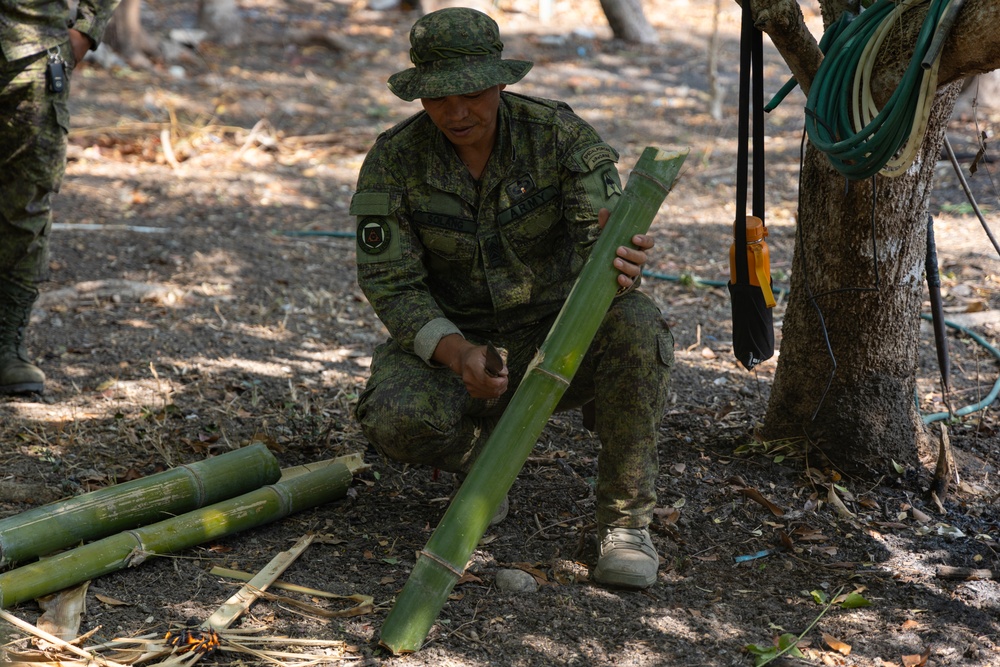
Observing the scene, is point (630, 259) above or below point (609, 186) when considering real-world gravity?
below

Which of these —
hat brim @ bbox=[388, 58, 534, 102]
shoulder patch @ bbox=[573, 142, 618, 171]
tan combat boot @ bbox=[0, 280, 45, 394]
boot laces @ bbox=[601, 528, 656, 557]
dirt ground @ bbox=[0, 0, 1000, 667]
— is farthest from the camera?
tan combat boot @ bbox=[0, 280, 45, 394]

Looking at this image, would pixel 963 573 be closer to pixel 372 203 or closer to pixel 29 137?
pixel 372 203

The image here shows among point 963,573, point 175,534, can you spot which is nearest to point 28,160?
point 175,534

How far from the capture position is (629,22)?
493 inches

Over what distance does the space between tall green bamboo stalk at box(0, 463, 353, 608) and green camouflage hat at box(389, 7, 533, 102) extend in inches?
47.5

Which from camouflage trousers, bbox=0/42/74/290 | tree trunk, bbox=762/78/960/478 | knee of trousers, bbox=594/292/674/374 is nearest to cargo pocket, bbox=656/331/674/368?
knee of trousers, bbox=594/292/674/374

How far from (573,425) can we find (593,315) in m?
1.31

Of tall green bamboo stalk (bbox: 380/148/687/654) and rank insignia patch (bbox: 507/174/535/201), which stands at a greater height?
rank insignia patch (bbox: 507/174/535/201)

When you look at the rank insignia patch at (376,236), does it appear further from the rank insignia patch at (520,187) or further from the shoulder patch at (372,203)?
the rank insignia patch at (520,187)

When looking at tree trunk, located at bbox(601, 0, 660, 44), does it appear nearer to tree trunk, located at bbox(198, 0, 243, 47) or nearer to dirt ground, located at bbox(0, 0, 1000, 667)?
tree trunk, located at bbox(198, 0, 243, 47)

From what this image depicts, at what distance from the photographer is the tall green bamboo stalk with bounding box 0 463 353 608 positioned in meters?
2.44

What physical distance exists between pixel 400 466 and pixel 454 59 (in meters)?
1.45

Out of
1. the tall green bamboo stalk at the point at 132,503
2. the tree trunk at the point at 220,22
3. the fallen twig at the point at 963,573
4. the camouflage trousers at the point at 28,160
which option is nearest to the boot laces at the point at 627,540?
the fallen twig at the point at 963,573

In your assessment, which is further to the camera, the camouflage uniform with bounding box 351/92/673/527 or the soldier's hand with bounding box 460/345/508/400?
the camouflage uniform with bounding box 351/92/673/527
